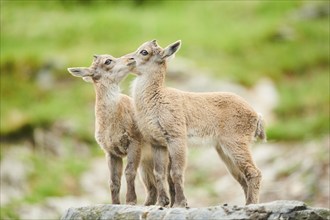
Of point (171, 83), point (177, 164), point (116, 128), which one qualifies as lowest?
point (177, 164)

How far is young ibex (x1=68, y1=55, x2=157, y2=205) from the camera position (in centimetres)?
1170

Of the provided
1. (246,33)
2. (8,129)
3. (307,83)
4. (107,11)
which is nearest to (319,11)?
(246,33)

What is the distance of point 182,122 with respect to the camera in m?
11.6

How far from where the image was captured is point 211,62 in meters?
26.4

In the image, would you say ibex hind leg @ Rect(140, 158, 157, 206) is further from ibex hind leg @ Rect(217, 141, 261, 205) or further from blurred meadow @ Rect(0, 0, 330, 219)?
blurred meadow @ Rect(0, 0, 330, 219)

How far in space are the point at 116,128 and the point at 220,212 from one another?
2811mm

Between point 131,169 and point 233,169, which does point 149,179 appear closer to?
point 131,169

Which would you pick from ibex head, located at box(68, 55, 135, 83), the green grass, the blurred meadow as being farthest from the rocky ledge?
the green grass

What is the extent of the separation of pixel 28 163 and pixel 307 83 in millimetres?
10401

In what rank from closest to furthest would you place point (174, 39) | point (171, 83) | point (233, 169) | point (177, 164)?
1. point (177, 164)
2. point (233, 169)
3. point (171, 83)
4. point (174, 39)

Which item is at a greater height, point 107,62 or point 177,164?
point 107,62

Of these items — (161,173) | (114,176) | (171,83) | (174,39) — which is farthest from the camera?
(174,39)

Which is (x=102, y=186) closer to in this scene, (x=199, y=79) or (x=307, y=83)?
(x=199, y=79)

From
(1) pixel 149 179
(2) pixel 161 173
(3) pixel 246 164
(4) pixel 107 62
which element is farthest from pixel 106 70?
(3) pixel 246 164
